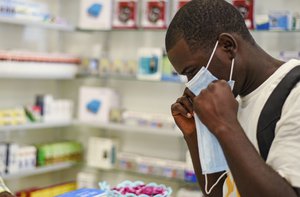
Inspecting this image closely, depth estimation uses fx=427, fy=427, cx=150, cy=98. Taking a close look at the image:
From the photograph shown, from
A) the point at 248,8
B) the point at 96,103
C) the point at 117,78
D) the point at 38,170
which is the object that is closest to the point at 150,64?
the point at 117,78

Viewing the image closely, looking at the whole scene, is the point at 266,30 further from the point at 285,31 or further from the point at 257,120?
the point at 257,120

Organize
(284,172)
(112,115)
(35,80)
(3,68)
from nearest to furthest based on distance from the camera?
(284,172)
(3,68)
(112,115)
(35,80)

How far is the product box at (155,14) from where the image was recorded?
3.51m

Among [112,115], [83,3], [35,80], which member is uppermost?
[83,3]

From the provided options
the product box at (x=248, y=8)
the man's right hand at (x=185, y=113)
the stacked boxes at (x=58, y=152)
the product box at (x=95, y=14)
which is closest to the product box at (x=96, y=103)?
the stacked boxes at (x=58, y=152)

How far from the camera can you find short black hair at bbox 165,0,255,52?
1216 millimetres

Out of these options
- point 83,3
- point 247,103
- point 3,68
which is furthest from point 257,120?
point 83,3

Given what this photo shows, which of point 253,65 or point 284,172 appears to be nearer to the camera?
point 284,172

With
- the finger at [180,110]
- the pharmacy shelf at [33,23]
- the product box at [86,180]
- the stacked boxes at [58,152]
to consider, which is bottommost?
the product box at [86,180]

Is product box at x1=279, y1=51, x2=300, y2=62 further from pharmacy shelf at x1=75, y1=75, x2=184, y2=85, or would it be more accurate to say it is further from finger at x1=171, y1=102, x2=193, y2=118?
finger at x1=171, y1=102, x2=193, y2=118

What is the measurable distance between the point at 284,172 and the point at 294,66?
31cm

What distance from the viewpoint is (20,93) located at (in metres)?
4.00

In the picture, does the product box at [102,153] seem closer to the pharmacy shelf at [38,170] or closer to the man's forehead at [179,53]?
the pharmacy shelf at [38,170]

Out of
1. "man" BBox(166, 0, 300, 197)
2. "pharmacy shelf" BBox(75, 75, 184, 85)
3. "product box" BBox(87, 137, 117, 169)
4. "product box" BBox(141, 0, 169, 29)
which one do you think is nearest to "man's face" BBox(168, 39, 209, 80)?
"man" BBox(166, 0, 300, 197)
